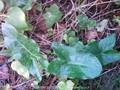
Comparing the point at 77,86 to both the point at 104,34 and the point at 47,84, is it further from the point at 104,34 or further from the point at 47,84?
the point at 104,34

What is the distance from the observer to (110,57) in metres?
1.40

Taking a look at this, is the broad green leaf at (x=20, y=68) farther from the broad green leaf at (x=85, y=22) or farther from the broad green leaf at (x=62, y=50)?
the broad green leaf at (x=85, y=22)

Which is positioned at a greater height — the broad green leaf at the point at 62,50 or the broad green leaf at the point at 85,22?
the broad green leaf at the point at 85,22

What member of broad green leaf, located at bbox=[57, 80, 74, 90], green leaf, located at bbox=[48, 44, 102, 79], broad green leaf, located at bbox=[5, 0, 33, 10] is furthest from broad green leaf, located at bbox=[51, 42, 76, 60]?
broad green leaf, located at bbox=[5, 0, 33, 10]

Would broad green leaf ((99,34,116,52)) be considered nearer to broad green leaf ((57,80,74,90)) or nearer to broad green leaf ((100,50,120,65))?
broad green leaf ((100,50,120,65))

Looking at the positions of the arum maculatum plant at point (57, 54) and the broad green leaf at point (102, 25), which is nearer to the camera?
the arum maculatum plant at point (57, 54)

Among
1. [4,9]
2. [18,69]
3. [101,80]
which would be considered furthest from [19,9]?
[101,80]

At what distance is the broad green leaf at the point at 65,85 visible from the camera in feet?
4.54

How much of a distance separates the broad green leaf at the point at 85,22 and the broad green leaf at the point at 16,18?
25 cm

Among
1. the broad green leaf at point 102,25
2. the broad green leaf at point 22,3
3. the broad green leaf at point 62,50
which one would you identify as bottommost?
the broad green leaf at point 62,50

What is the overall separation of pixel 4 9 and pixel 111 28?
18.9 inches

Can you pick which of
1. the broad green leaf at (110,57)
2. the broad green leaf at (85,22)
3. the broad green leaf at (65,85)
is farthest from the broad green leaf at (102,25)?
the broad green leaf at (65,85)

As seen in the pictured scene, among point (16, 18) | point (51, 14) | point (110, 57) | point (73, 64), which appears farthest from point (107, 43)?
point (16, 18)

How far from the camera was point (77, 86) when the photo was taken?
1463mm
